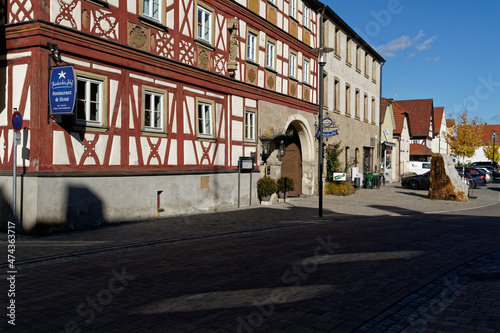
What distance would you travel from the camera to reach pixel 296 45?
24.3 metres

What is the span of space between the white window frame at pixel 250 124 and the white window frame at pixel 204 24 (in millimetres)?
3691

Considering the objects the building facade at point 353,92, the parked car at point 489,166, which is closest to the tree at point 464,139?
the parked car at point 489,166

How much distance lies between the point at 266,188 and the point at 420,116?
5003 centimetres

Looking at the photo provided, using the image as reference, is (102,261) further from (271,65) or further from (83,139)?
(271,65)

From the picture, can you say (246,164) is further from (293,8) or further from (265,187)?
(293,8)

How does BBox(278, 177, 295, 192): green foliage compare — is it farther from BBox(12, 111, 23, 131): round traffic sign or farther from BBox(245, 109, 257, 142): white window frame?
BBox(12, 111, 23, 131): round traffic sign

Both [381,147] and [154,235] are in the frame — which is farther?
[381,147]

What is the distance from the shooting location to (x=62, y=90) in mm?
11266

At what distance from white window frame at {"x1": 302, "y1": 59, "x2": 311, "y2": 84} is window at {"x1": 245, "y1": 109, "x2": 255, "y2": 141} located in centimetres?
610

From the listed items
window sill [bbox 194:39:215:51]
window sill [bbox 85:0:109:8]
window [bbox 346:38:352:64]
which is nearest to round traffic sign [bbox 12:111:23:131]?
window sill [bbox 85:0:109:8]

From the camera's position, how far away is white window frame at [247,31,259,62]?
2006 cm

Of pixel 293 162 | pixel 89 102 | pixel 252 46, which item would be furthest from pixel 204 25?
pixel 293 162

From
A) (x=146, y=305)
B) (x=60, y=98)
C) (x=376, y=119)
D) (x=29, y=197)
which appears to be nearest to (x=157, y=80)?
(x=60, y=98)

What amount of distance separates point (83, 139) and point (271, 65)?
11592 millimetres
